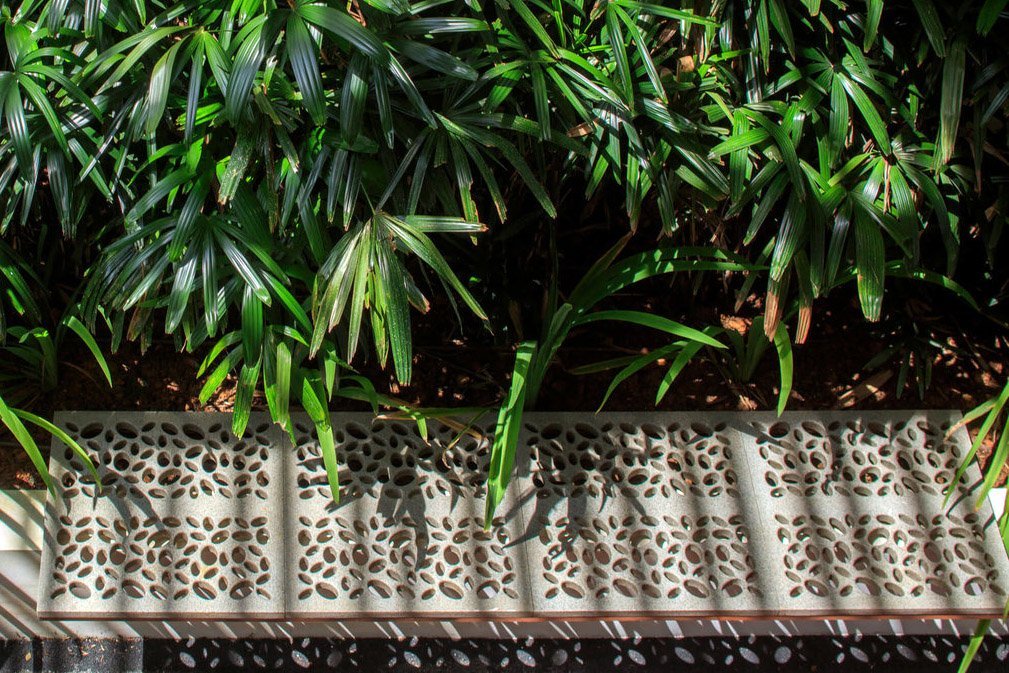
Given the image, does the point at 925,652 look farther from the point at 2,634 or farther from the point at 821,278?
the point at 2,634

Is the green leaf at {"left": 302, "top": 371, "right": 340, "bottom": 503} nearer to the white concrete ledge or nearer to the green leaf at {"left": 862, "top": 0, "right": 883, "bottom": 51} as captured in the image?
the white concrete ledge

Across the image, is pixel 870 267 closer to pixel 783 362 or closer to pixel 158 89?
pixel 783 362

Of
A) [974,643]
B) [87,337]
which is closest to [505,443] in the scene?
[87,337]

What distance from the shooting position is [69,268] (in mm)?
1906

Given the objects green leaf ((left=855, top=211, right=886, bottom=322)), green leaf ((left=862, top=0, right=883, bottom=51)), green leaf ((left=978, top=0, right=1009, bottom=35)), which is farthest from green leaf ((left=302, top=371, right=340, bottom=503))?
green leaf ((left=978, top=0, right=1009, bottom=35))

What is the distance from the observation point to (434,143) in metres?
1.41

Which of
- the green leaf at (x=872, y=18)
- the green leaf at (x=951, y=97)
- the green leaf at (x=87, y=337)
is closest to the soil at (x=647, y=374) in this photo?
the green leaf at (x=87, y=337)

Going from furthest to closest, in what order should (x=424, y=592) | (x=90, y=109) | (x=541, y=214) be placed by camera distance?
(x=541, y=214) < (x=424, y=592) < (x=90, y=109)

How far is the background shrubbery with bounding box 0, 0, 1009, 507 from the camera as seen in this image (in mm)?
1357

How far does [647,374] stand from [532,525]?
1.50 feet

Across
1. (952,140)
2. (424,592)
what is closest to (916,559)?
(952,140)

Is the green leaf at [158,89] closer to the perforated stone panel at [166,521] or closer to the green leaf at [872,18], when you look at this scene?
the perforated stone panel at [166,521]

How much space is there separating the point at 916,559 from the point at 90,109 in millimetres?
1490

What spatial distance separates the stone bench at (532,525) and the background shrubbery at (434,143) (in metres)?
0.13
